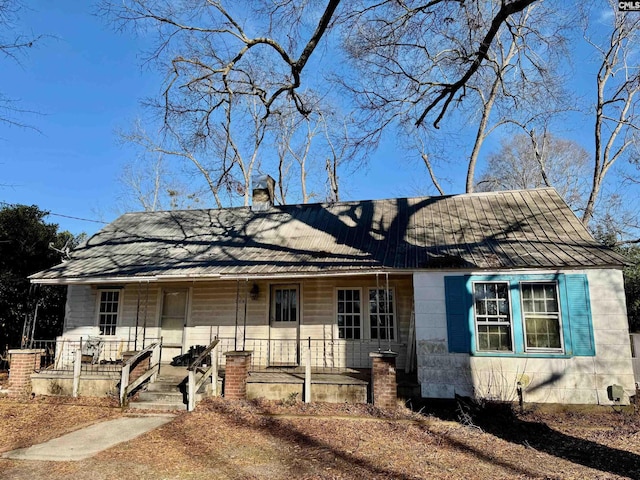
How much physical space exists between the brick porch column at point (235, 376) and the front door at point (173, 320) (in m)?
3.55

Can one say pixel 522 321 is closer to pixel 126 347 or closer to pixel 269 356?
pixel 269 356

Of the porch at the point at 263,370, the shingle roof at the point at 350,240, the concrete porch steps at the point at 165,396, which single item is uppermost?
the shingle roof at the point at 350,240

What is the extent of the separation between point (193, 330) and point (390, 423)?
665 cm

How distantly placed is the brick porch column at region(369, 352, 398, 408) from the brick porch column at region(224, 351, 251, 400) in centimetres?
280

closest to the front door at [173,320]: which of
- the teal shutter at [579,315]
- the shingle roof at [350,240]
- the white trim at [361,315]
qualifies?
the shingle roof at [350,240]

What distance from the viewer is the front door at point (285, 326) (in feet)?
37.9

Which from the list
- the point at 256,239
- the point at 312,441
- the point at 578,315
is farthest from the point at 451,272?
the point at 256,239

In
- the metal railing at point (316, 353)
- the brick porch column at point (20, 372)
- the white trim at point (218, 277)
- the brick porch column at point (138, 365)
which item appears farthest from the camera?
the metal railing at point (316, 353)

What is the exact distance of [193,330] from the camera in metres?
12.2

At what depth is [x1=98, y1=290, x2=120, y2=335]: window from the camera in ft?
41.8

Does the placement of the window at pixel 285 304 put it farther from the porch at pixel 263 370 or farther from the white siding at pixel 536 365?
the white siding at pixel 536 365

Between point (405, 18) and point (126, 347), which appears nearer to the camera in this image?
point (405, 18)

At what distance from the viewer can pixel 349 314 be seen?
11.5m

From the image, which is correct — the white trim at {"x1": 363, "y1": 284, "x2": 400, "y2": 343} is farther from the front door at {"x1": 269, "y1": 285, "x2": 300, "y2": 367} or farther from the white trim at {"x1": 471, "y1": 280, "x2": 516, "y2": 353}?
the white trim at {"x1": 471, "y1": 280, "x2": 516, "y2": 353}
